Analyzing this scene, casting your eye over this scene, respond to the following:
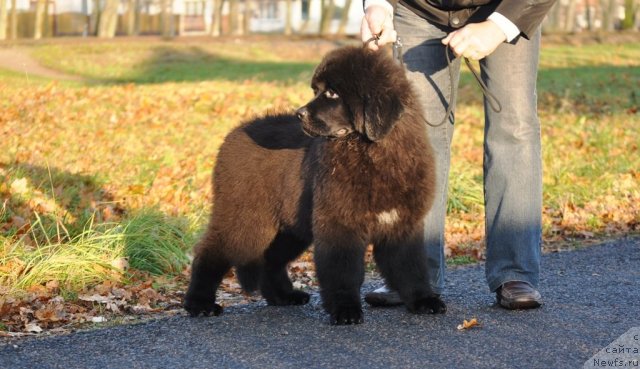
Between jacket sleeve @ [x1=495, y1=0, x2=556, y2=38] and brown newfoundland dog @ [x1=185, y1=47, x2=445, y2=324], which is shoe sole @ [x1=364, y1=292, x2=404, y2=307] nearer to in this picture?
brown newfoundland dog @ [x1=185, y1=47, x2=445, y2=324]

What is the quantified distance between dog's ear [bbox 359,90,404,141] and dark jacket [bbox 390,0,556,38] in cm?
73

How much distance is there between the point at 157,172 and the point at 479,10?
5021 mm

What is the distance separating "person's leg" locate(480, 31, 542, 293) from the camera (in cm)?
507

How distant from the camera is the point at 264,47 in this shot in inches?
1469

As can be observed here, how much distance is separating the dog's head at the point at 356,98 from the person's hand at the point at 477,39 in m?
0.34

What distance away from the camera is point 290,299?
549cm

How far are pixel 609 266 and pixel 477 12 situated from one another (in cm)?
198

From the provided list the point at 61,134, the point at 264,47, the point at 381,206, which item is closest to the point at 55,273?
the point at 381,206

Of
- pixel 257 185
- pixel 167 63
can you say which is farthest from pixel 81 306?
pixel 167 63

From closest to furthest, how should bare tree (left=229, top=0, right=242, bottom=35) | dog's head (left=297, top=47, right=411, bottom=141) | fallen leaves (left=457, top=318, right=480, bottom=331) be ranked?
fallen leaves (left=457, top=318, right=480, bottom=331) → dog's head (left=297, top=47, right=411, bottom=141) → bare tree (left=229, top=0, right=242, bottom=35)

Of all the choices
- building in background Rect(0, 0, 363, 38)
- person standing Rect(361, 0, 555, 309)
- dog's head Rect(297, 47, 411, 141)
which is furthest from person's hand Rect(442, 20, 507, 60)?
building in background Rect(0, 0, 363, 38)

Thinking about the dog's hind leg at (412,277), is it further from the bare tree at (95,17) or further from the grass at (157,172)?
the bare tree at (95,17)

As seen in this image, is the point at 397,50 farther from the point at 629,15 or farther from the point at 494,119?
the point at 629,15

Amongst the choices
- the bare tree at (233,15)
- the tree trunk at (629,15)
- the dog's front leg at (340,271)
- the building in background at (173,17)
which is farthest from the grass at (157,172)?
the tree trunk at (629,15)
